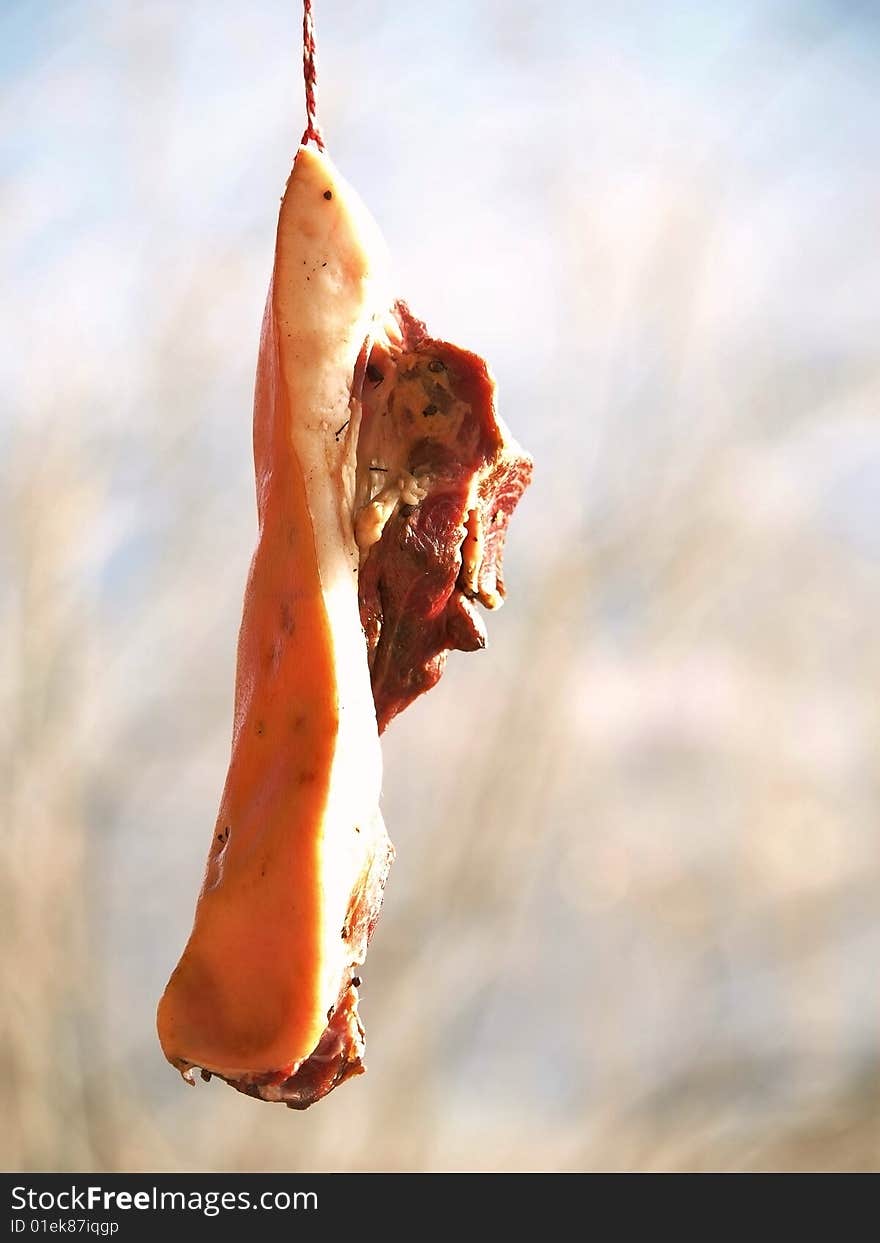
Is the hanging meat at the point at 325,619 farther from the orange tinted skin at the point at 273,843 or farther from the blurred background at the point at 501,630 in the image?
the blurred background at the point at 501,630

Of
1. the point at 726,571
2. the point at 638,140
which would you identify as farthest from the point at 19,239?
the point at 726,571

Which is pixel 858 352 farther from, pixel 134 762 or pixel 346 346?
pixel 346 346

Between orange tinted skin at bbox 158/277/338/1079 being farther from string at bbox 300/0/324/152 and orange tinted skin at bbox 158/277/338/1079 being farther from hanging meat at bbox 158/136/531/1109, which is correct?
string at bbox 300/0/324/152

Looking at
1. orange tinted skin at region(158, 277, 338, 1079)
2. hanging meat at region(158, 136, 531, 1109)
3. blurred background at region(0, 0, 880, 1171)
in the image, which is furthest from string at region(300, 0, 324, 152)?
blurred background at region(0, 0, 880, 1171)

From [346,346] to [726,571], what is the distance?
81.1 inches

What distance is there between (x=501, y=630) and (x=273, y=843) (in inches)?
79.5

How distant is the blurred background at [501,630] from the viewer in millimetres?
2719

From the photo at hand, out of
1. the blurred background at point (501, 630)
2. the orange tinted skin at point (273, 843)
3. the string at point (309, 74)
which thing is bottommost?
the orange tinted skin at point (273, 843)

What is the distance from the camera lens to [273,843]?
839 millimetres

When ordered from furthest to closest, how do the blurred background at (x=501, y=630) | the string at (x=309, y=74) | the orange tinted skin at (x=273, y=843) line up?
1. the blurred background at (x=501, y=630)
2. the string at (x=309, y=74)
3. the orange tinted skin at (x=273, y=843)

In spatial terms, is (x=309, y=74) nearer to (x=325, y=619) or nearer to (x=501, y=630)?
(x=325, y=619)

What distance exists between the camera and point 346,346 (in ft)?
2.98

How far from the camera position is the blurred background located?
107 inches

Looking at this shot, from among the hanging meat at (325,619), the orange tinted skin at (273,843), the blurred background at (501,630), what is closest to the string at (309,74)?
the hanging meat at (325,619)
